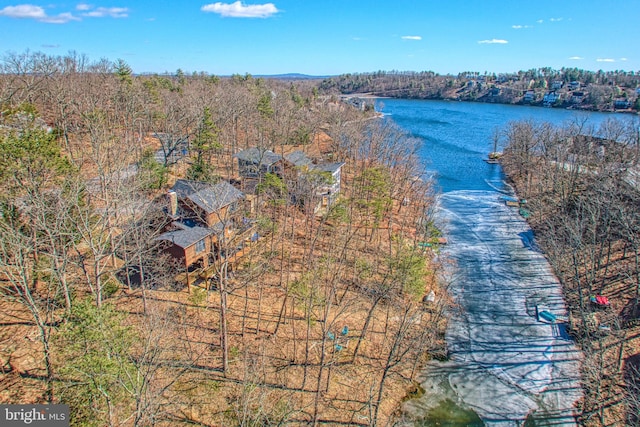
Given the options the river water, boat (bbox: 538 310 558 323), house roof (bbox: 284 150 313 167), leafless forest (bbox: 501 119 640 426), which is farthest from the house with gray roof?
leafless forest (bbox: 501 119 640 426)

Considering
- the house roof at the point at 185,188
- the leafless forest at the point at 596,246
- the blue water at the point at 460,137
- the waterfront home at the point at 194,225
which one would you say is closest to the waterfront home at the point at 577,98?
the blue water at the point at 460,137

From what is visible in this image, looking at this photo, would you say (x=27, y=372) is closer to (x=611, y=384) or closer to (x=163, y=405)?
(x=163, y=405)

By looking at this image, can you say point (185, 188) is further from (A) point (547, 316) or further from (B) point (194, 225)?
(A) point (547, 316)

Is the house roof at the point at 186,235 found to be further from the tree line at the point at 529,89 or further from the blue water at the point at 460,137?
the tree line at the point at 529,89

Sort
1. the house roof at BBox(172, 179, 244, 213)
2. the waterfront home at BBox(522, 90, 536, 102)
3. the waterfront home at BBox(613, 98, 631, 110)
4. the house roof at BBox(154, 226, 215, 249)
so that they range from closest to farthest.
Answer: the house roof at BBox(154, 226, 215, 249), the house roof at BBox(172, 179, 244, 213), the waterfront home at BBox(613, 98, 631, 110), the waterfront home at BBox(522, 90, 536, 102)

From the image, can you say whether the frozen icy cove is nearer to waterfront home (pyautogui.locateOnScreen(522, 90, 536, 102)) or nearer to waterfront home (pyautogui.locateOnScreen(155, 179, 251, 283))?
waterfront home (pyautogui.locateOnScreen(155, 179, 251, 283))

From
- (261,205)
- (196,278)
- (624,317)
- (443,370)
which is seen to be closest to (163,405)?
(196,278)
